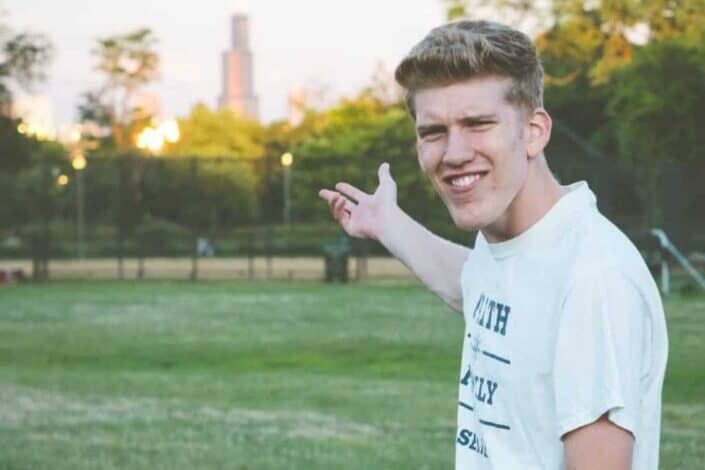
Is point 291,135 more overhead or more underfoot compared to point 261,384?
more overhead

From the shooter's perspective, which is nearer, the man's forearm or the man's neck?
the man's neck

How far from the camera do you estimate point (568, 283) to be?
2.75m

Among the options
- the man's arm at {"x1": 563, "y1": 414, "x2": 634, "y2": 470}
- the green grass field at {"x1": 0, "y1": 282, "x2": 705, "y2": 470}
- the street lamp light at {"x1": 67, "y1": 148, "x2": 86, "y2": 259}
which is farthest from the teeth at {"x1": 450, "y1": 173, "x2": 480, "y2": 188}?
the street lamp light at {"x1": 67, "y1": 148, "x2": 86, "y2": 259}

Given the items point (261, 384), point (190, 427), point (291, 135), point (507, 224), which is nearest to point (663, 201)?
point (261, 384)

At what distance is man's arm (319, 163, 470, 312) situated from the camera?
12.9ft

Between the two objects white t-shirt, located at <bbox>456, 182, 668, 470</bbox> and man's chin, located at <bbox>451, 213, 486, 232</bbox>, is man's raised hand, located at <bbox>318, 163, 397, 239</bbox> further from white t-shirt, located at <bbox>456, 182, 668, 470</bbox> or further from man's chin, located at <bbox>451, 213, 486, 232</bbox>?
man's chin, located at <bbox>451, 213, 486, 232</bbox>

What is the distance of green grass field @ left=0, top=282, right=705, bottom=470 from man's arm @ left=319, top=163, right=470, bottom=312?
5.83 meters

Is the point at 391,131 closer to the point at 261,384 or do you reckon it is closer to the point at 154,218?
the point at 154,218

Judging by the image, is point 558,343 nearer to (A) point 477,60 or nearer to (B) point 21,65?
(A) point 477,60

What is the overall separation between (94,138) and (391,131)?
3490 centimetres

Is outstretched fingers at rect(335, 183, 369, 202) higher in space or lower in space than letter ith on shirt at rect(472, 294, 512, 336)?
higher

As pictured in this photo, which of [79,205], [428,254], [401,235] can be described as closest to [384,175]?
[401,235]

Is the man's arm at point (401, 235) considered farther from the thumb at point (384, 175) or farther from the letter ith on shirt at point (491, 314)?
the letter ith on shirt at point (491, 314)

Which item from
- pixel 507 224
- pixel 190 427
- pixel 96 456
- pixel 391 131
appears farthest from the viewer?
pixel 391 131
